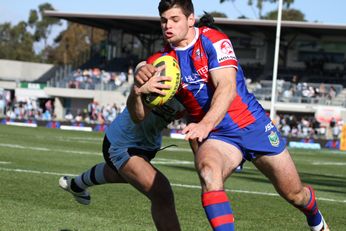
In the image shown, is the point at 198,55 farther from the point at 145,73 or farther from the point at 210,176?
the point at 210,176

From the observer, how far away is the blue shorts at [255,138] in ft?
21.4

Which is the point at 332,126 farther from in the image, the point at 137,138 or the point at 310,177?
the point at 137,138

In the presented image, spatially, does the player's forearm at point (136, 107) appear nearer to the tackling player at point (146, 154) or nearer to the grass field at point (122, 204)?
the tackling player at point (146, 154)

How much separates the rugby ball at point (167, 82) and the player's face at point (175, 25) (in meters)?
0.17

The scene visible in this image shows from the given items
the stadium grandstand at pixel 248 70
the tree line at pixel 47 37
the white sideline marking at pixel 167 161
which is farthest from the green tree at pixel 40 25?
the white sideline marking at pixel 167 161

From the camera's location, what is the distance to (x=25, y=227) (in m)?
7.67

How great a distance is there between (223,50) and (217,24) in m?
48.7

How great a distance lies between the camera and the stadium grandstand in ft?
160

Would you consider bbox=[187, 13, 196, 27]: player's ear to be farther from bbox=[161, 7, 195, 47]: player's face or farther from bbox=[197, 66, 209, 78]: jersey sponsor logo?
bbox=[197, 66, 209, 78]: jersey sponsor logo

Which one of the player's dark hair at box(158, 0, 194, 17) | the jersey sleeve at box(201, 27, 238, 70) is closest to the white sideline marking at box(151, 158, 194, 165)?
the jersey sleeve at box(201, 27, 238, 70)

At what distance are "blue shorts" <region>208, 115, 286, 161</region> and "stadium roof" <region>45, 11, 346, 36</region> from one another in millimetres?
47317

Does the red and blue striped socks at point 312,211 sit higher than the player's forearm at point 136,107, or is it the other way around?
the player's forearm at point 136,107

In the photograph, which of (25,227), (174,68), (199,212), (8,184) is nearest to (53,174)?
(8,184)

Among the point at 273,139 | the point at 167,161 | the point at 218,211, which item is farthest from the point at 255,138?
the point at 167,161
